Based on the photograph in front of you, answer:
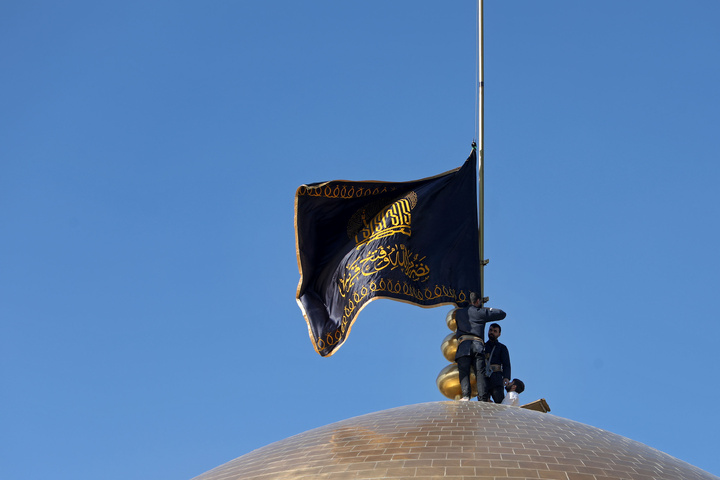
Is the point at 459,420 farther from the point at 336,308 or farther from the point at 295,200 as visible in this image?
the point at 295,200

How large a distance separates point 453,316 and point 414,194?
1.74 m

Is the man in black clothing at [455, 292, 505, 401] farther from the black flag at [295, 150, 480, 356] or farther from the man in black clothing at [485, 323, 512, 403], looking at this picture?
the black flag at [295, 150, 480, 356]

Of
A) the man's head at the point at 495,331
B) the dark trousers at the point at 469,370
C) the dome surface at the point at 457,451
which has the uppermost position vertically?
the man's head at the point at 495,331

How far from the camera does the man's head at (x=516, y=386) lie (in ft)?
44.5

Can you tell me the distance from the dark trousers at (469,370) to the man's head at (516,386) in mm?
383

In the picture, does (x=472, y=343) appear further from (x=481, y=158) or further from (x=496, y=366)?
(x=481, y=158)

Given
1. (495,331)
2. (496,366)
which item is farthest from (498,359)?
(495,331)

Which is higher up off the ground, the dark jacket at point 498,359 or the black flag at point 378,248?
the black flag at point 378,248

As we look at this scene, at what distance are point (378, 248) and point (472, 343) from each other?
1.72 meters

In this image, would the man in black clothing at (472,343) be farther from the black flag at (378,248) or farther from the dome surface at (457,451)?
the dome surface at (457,451)

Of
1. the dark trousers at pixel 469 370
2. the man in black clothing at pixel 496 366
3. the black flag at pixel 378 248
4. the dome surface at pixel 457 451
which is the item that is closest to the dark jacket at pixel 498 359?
the man in black clothing at pixel 496 366

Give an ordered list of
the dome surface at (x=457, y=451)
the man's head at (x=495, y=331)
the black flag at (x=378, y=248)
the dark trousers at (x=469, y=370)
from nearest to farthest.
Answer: the dome surface at (x=457, y=451)
the dark trousers at (x=469, y=370)
the black flag at (x=378, y=248)
the man's head at (x=495, y=331)

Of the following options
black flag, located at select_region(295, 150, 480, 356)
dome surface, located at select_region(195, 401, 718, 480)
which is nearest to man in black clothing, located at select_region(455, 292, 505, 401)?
black flag, located at select_region(295, 150, 480, 356)

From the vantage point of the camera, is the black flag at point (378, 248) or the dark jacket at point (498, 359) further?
the black flag at point (378, 248)
